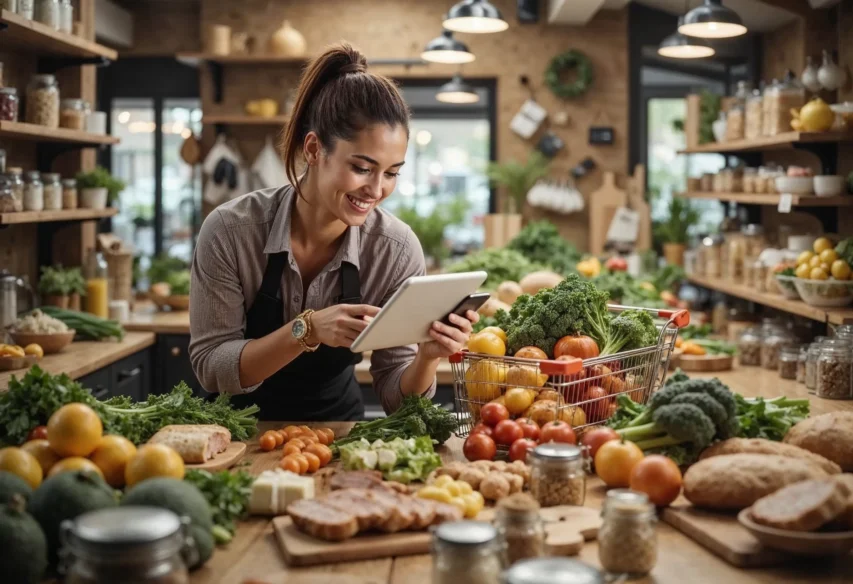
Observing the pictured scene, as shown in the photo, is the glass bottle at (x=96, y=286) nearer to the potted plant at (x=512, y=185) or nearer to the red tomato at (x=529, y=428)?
the potted plant at (x=512, y=185)

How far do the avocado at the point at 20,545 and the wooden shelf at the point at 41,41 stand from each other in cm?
307

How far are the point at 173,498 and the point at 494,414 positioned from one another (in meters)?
0.92

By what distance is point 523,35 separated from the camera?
24.7 feet

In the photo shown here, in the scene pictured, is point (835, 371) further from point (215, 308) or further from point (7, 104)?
point (7, 104)

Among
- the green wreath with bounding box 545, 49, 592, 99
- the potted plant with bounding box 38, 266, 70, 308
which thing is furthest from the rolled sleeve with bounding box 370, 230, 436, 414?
the green wreath with bounding box 545, 49, 592, 99

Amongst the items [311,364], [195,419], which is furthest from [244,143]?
[195,419]

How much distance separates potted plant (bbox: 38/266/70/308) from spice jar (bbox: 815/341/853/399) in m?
3.66

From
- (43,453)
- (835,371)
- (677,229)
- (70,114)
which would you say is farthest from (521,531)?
(677,229)

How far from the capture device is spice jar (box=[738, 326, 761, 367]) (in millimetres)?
4617

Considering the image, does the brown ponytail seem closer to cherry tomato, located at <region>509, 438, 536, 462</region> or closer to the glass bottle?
cherry tomato, located at <region>509, 438, 536, 462</region>

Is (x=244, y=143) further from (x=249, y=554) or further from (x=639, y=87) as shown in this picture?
(x=249, y=554)

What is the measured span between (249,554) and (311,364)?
1241mm

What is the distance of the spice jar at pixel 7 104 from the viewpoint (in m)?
4.13

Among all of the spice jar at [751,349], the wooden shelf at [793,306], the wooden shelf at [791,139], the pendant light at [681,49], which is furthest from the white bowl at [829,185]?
the pendant light at [681,49]
